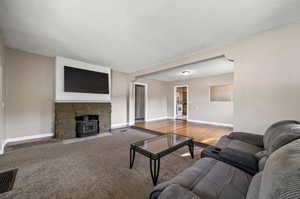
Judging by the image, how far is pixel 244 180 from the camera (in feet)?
3.48

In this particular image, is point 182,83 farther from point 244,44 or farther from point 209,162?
point 209,162

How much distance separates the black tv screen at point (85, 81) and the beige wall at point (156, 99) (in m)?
2.18

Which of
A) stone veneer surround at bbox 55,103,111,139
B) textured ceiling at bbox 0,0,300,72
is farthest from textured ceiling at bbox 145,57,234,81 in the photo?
stone veneer surround at bbox 55,103,111,139

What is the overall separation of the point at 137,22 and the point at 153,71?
2283 mm

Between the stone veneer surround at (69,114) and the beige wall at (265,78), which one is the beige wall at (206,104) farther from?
the stone veneer surround at (69,114)

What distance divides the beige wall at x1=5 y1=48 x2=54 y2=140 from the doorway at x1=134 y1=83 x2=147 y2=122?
3421 mm

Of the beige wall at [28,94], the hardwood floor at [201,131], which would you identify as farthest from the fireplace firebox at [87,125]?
the hardwood floor at [201,131]

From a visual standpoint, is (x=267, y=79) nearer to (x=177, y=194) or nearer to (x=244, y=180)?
(x=244, y=180)

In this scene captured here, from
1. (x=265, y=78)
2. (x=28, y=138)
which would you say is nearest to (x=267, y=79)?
(x=265, y=78)

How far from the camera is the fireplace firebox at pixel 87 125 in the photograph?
3.76 meters

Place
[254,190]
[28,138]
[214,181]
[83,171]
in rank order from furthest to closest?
[28,138]
[83,171]
[214,181]
[254,190]

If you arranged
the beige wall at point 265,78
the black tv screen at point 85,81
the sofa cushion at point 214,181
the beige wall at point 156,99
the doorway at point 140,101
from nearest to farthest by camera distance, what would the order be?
the sofa cushion at point 214,181
the beige wall at point 265,78
the black tv screen at point 85,81
the doorway at point 140,101
the beige wall at point 156,99

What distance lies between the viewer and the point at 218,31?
2.16m

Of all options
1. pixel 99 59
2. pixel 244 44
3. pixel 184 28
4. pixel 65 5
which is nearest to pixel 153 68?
pixel 99 59
